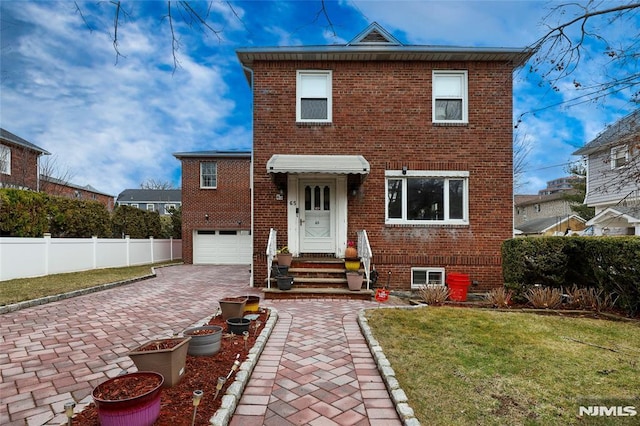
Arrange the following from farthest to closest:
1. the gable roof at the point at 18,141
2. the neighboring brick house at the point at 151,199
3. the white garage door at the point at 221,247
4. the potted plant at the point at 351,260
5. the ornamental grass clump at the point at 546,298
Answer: the neighboring brick house at the point at 151,199 < the gable roof at the point at 18,141 < the white garage door at the point at 221,247 < the potted plant at the point at 351,260 < the ornamental grass clump at the point at 546,298

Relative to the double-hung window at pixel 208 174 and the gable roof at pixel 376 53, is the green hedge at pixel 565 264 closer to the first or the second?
the gable roof at pixel 376 53

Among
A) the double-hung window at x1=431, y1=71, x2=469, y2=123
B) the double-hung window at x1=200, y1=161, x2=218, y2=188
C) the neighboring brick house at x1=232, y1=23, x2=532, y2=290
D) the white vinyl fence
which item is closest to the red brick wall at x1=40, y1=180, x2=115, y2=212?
the white vinyl fence

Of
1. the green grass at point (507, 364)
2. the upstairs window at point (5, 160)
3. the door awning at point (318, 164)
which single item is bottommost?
the green grass at point (507, 364)

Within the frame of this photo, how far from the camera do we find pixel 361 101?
35.2 ft

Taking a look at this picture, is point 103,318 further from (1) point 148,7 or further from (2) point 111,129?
(2) point 111,129

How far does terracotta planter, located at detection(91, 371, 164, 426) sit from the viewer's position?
2533 mm

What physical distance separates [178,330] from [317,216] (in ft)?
19.0

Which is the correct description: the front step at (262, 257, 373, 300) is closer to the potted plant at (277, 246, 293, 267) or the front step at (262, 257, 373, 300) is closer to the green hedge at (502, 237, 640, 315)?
the potted plant at (277, 246, 293, 267)

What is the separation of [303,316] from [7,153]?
24.6 meters

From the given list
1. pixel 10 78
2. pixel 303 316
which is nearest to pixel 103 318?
pixel 303 316

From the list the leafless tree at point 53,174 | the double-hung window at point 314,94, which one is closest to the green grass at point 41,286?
the double-hung window at point 314,94

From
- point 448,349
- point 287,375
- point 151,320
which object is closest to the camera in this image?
point 287,375

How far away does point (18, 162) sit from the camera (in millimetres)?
22406

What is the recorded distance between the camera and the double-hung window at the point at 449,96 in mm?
10820
